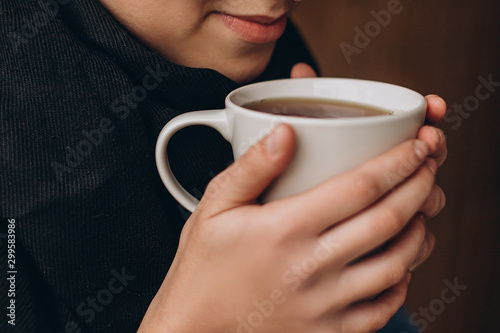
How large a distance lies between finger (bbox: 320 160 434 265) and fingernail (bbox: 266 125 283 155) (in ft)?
0.34

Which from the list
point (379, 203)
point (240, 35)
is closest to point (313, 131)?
point (379, 203)

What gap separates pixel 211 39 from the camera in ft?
2.02

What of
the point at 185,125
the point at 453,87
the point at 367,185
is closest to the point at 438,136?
the point at 367,185

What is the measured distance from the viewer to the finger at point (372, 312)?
466 mm

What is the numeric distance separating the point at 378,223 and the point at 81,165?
0.38 m

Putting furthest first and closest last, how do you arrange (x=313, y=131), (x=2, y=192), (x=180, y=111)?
(x=180, y=111), (x=2, y=192), (x=313, y=131)

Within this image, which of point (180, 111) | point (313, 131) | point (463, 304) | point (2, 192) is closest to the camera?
point (313, 131)

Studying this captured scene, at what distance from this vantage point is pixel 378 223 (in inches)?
16.0

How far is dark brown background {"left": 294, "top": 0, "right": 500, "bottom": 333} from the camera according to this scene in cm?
165

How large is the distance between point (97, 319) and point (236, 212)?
12.5 inches

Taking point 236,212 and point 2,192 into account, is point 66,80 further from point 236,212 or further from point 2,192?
point 236,212

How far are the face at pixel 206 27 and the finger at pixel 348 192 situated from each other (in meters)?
0.30

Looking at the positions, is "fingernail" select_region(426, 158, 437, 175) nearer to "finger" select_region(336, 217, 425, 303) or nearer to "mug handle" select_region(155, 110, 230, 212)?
"finger" select_region(336, 217, 425, 303)

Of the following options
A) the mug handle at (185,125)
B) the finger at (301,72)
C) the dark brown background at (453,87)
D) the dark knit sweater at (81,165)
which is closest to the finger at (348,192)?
the mug handle at (185,125)
